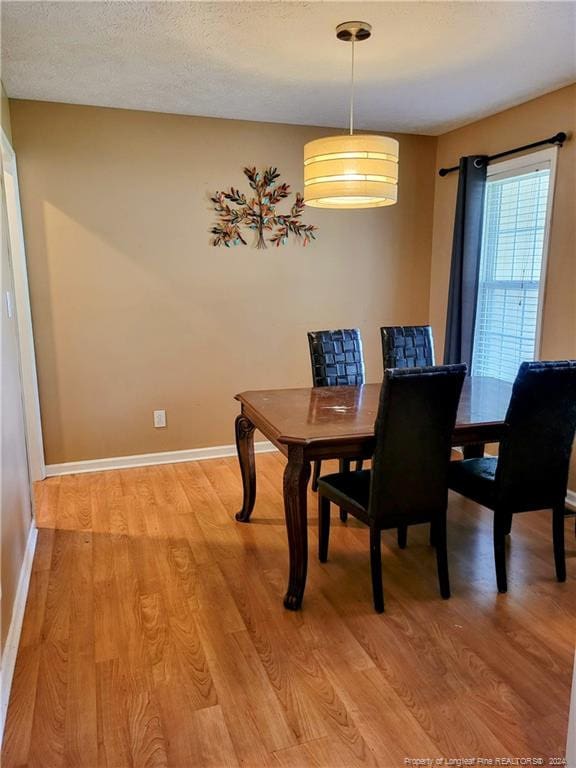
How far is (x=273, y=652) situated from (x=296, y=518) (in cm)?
51

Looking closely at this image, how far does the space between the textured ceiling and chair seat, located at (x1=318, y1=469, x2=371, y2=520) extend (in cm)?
202

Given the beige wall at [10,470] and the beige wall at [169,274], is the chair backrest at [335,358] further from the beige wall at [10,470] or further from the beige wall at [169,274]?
the beige wall at [10,470]

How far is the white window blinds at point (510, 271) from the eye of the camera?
356 cm

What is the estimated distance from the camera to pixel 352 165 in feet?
7.52

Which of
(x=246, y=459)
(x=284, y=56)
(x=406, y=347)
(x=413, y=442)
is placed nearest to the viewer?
(x=413, y=442)

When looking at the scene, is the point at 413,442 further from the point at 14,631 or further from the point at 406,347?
A: the point at 14,631

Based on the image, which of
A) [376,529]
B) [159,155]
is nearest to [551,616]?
[376,529]

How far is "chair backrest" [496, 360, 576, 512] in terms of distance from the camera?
2.27m

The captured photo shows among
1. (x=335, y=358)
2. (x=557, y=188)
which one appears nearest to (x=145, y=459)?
(x=335, y=358)

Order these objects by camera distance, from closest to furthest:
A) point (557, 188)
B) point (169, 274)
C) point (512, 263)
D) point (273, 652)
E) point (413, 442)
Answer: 1. point (273, 652)
2. point (413, 442)
3. point (557, 188)
4. point (512, 263)
5. point (169, 274)

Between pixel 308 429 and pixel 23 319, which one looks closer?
A: pixel 308 429

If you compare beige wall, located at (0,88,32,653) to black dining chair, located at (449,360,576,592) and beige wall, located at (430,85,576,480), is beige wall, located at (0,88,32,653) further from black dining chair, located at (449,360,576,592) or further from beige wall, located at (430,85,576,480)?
beige wall, located at (430,85,576,480)

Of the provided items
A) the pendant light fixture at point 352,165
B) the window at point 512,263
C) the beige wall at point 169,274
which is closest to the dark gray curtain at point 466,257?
the window at point 512,263

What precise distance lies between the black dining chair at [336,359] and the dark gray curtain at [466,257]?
3.51 feet
